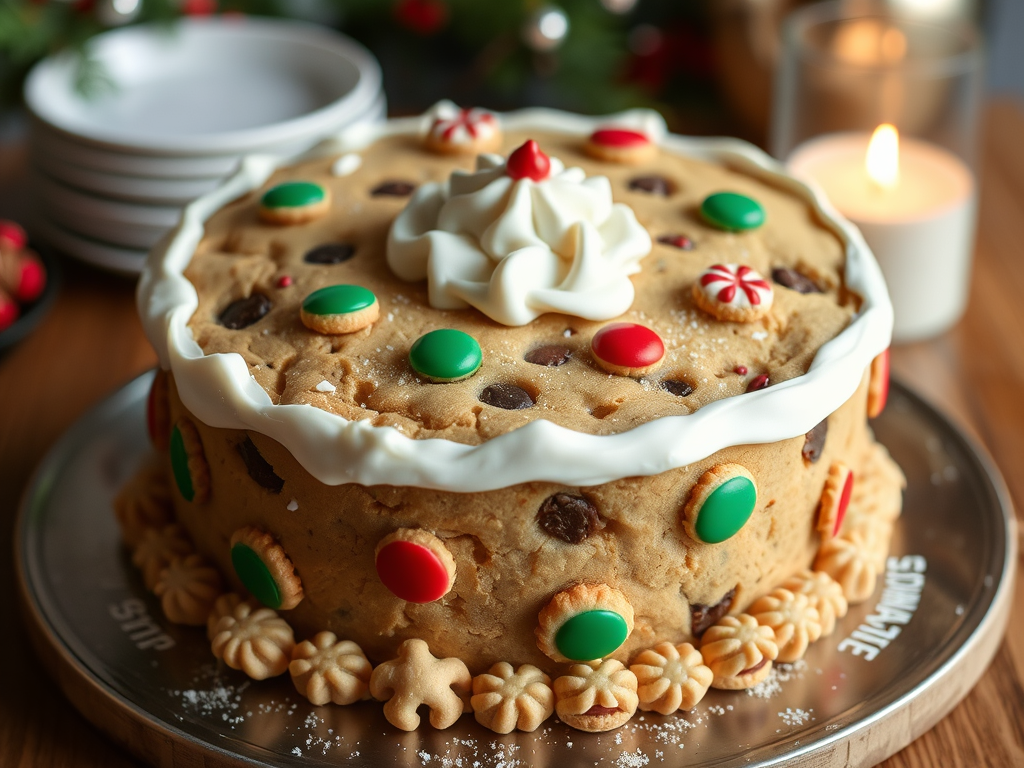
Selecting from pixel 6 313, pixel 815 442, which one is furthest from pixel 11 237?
pixel 815 442

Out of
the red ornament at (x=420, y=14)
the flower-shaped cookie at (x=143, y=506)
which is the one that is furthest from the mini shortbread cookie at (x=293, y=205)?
the red ornament at (x=420, y=14)

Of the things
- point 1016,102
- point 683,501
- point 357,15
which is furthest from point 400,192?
point 1016,102

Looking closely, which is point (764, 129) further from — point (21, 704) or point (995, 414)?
point (21, 704)

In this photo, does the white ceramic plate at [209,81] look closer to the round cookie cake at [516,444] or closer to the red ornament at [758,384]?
the round cookie cake at [516,444]

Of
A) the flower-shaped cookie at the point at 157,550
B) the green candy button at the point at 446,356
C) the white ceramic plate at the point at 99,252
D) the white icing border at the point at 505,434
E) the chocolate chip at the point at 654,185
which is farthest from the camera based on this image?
the white ceramic plate at the point at 99,252

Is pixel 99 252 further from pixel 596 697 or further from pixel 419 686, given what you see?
pixel 596 697
